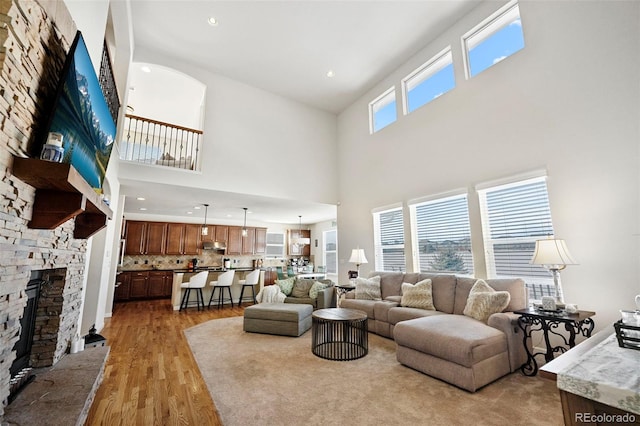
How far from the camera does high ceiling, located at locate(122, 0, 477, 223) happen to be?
438 centimetres

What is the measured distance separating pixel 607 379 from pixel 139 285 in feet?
30.8

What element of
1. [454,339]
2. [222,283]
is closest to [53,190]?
[454,339]

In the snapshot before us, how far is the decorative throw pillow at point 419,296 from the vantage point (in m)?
3.89

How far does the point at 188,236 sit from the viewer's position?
8.94m

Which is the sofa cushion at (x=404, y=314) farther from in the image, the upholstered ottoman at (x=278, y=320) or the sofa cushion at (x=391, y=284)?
the upholstered ottoman at (x=278, y=320)

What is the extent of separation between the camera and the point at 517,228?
3.69 meters

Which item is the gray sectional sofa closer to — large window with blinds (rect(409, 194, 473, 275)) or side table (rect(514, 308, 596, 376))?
side table (rect(514, 308, 596, 376))

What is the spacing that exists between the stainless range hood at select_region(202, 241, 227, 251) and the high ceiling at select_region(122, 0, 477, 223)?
92.5 inches

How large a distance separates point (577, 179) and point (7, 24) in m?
4.85

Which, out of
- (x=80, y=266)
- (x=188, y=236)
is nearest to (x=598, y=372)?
(x=80, y=266)

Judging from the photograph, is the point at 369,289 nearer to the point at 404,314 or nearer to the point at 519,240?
the point at 404,314

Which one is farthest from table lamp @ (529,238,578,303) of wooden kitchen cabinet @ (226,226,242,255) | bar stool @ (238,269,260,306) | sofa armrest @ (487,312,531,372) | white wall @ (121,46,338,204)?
wooden kitchen cabinet @ (226,226,242,255)

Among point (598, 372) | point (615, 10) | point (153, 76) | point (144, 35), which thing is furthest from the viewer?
point (153, 76)

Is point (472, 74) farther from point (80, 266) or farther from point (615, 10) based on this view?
point (80, 266)
